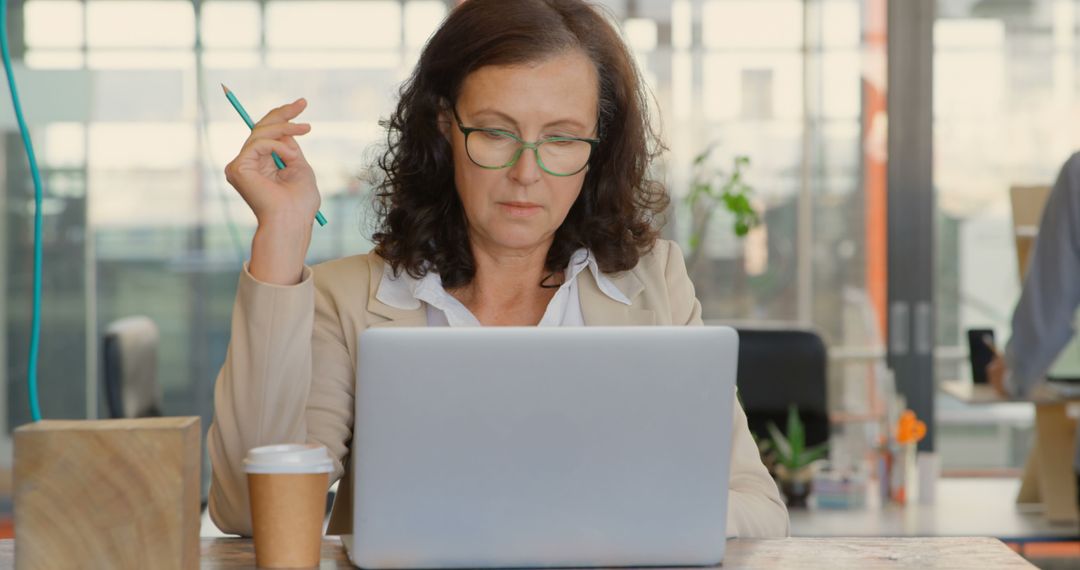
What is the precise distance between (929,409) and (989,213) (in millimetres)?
778

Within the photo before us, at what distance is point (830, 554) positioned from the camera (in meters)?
1.37

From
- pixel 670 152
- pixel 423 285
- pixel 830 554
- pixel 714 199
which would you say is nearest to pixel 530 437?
pixel 830 554

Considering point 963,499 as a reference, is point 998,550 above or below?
above

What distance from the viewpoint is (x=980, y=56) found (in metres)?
5.07

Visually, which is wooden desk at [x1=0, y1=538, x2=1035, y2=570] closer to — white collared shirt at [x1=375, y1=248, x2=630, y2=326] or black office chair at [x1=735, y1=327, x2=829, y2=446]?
white collared shirt at [x1=375, y1=248, x2=630, y2=326]

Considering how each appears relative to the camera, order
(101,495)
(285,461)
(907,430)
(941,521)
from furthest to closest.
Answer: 1. (907,430)
2. (941,521)
3. (285,461)
4. (101,495)

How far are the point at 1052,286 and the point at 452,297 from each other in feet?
7.67

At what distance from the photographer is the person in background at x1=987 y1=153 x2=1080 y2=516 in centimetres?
362

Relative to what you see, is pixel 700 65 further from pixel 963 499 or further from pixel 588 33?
pixel 588 33

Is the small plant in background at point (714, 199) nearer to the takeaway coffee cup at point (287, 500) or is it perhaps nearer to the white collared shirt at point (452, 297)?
the white collared shirt at point (452, 297)

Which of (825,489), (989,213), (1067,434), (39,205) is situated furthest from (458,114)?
(989,213)

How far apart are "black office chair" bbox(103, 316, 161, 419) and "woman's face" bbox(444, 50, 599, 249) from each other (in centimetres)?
181

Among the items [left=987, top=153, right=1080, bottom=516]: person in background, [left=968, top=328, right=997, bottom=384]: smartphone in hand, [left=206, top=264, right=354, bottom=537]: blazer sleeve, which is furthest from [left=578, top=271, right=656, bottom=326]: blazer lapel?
[left=968, top=328, right=997, bottom=384]: smartphone in hand

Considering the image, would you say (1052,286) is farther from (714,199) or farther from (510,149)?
(510,149)
